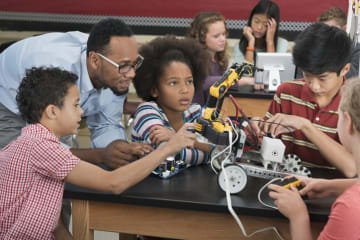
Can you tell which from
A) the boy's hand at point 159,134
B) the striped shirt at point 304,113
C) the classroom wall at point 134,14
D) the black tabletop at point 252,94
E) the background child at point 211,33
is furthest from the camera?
the classroom wall at point 134,14

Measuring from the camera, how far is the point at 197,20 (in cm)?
372

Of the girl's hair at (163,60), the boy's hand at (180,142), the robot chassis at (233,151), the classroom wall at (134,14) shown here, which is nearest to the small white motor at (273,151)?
the robot chassis at (233,151)

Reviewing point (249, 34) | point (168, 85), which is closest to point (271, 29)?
point (249, 34)

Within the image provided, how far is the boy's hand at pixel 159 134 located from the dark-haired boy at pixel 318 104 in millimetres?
362

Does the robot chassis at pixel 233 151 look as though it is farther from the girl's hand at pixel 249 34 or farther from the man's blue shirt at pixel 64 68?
the girl's hand at pixel 249 34

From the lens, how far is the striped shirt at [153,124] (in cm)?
169

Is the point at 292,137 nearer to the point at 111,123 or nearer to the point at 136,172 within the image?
the point at 136,172

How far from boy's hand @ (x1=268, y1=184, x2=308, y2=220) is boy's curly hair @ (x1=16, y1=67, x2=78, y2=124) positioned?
2.68 feet

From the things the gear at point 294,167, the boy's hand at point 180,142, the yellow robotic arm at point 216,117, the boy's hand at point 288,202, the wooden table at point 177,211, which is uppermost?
the yellow robotic arm at point 216,117

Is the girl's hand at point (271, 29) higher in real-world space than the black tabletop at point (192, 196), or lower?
higher

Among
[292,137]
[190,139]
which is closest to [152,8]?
[292,137]

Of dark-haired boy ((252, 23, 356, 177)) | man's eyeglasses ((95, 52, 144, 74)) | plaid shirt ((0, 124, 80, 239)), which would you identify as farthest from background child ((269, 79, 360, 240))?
man's eyeglasses ((95, 52, 144, 74))

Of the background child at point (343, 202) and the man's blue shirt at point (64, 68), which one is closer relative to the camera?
the background child at point (343, 202)

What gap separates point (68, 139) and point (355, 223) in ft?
7.08
